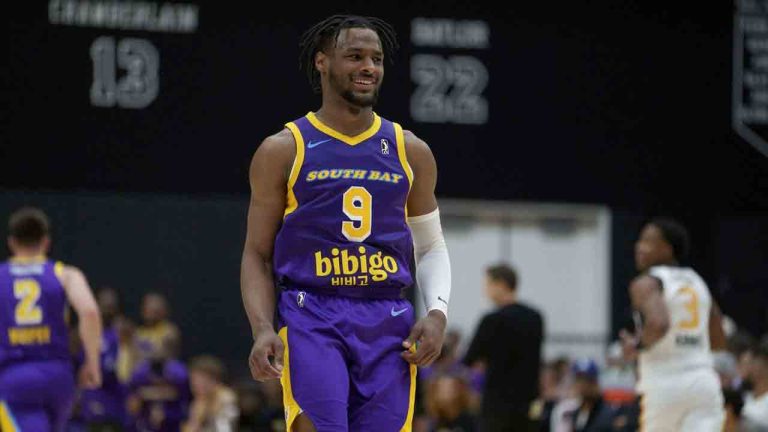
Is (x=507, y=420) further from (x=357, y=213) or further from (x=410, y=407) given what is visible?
(x=357, y=213)

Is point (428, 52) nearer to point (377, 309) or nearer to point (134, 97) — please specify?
point (134, 97)

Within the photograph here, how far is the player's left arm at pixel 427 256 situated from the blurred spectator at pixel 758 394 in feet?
14.2

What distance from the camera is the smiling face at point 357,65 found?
4.80 m

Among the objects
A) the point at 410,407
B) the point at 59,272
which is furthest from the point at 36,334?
the point at 410,407

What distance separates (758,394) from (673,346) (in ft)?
5.35

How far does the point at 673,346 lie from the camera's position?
7.79 meters

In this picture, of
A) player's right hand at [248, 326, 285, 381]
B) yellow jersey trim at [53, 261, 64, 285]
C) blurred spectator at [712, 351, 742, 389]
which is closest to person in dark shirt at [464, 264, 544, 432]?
blurred spectator at [712, 351, 742, 389]

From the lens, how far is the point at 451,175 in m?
11.9

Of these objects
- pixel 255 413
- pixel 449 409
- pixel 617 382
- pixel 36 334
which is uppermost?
pixel 36 334

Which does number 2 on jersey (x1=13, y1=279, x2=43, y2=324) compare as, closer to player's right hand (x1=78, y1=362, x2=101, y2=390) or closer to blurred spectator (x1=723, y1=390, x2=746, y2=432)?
player's right hand (x1=78, y1=362, x2=101, y2=390)

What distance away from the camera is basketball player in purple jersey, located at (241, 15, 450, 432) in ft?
15.2

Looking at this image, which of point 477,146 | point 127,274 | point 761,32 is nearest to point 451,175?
point 477,146

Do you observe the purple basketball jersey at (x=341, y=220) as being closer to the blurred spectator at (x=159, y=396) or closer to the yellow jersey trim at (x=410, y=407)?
the yellow jersey trim at (x=410, y=407)

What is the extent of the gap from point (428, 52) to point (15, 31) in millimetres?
3164
